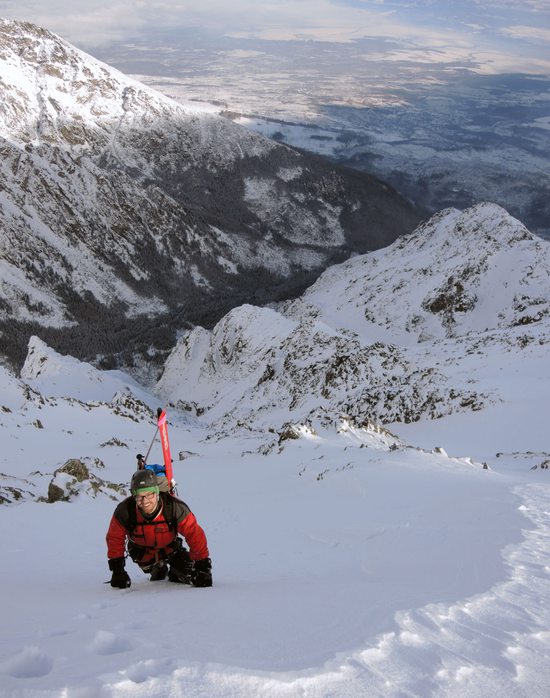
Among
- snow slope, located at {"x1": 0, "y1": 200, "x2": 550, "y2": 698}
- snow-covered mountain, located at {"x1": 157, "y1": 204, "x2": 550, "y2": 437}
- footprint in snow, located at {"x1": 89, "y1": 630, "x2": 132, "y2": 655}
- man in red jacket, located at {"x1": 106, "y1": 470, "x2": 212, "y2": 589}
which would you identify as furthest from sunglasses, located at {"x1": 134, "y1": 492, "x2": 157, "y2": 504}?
snow-covered mountain, located at {"x1": 157, "y1": 204, "x2": 550, "y2": 437}

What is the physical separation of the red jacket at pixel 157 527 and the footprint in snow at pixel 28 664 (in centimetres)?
340

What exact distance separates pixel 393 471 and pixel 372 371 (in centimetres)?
2402

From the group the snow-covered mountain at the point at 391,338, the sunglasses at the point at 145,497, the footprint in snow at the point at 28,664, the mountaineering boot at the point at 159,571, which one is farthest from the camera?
the snow-covered mountain at the point at 391,338

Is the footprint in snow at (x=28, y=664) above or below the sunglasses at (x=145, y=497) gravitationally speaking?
above

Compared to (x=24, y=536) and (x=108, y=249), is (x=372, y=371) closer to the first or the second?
(x=24, y=536)

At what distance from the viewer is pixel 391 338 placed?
77750mm

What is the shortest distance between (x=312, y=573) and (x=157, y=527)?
3.00 metres

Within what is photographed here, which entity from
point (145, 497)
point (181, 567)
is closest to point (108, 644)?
point (145, 497)

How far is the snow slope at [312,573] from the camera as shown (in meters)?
4.52

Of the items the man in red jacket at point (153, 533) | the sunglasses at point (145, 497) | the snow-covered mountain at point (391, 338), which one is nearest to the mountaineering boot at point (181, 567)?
the man in red jacket at point (153, 533)

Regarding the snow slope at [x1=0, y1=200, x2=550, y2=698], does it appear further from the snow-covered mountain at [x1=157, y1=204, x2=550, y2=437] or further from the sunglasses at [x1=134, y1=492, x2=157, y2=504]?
the snow-covered mountain at [x1=157, y1=204, x2=550, y2=437]

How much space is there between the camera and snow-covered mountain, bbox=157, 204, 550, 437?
1533 inches

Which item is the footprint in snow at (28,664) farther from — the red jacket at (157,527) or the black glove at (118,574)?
the black glove at (118,574)

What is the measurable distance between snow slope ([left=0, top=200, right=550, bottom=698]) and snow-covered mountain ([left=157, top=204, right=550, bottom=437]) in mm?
5749
